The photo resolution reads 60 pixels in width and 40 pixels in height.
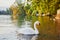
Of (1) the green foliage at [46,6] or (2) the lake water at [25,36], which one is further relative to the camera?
(1) the green foliage at [46,6]

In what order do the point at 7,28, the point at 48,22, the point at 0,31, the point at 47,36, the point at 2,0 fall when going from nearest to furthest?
the point at 47,36 < the point at 0,31 < the point at 7,28 < the point at 2,0 < the point at 48,22

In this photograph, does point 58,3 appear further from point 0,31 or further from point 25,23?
point 0,31

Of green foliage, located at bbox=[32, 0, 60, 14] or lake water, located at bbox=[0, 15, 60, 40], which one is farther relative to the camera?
green foliage, located at bbox=[32, 0, 60, 14]

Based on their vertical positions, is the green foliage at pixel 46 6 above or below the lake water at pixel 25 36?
above

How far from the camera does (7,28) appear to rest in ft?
8.36

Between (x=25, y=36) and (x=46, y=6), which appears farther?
(x=46, y=6)

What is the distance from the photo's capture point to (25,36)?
2.18 metres

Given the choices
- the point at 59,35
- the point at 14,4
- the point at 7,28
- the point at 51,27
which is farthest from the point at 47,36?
the point at 14,4

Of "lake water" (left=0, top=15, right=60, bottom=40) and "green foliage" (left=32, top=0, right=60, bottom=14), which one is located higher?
"green foliage" (left=32, top=0, right=60, bottom=14)

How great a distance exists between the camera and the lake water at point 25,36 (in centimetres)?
207

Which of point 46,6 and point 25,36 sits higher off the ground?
point 46,6

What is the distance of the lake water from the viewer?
6.78 ft

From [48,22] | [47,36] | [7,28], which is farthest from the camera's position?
[48,22]

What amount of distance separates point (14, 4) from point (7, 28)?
0.49 metres
